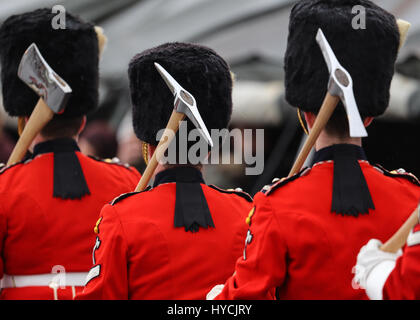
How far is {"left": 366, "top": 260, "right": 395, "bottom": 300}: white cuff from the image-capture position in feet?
7.58

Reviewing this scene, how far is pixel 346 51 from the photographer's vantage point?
2.78 metres

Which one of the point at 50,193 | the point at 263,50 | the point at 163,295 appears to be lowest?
the point at 163,295

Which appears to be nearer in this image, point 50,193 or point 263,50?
point 50,193

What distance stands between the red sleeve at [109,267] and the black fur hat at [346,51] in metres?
0.78

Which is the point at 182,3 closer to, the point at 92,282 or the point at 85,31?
the point at 85,31

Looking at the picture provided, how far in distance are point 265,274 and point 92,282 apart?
0.64 meters

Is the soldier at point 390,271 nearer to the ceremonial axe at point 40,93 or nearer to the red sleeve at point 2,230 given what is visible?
the red sleeve at point 2,230

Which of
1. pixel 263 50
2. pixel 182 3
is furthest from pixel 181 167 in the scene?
pixel 182 3

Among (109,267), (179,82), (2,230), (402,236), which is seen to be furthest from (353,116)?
(2,230)

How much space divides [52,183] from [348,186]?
1386 millimetres

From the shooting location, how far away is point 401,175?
2854 mm

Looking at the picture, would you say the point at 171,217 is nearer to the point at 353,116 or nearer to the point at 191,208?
the point at 191,208

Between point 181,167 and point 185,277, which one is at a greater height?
point 181,167

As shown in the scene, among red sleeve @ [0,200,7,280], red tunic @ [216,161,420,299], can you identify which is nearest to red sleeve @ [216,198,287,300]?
red tunic @ [216,161,420,299]
